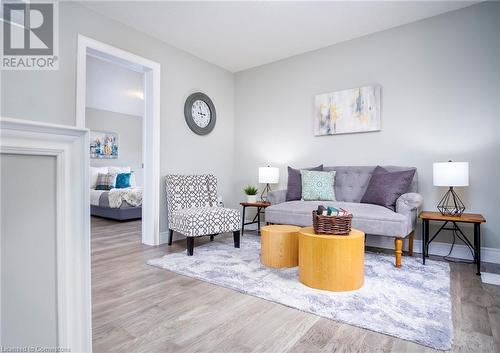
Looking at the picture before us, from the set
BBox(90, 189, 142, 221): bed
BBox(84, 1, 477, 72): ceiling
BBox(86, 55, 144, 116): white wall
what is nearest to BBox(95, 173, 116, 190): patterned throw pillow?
BBox(90, 189, 142, 221): bed

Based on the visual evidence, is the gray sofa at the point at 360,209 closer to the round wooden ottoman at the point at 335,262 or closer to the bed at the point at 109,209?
the round wooden ottoman at the point at 335,262

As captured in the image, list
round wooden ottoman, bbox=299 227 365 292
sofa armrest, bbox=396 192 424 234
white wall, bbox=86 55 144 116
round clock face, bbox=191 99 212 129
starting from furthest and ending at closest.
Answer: white wall, bbox=86 55 144 116 < round clock face, bbox=191 99 212 129 < sofa armrest, bbox=396 192 424 234 < round wooden ottoman, bbox=299 227 365 292

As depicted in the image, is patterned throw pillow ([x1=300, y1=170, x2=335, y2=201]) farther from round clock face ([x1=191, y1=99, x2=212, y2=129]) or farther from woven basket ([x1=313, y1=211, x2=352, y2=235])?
round clock face ([x1=191, y1=99, x2=212, y2=129])

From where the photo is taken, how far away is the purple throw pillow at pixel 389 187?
296 cm

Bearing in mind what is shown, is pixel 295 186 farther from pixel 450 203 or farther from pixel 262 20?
pixel 262 20

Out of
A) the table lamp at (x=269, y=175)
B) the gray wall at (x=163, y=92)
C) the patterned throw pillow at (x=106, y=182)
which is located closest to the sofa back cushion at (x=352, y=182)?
the table lamp at (x=269, y=175)

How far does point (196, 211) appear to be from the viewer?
129 inches

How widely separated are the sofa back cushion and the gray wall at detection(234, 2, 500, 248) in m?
0.19

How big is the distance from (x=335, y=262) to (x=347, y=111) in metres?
2.27

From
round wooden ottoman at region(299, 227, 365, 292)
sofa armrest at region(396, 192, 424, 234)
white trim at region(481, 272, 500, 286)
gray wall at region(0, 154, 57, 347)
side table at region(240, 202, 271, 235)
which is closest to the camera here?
gray wall at region(0, 154, 57, 347)

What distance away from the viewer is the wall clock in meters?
4.04

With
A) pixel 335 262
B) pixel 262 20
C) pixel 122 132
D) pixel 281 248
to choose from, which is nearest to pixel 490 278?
pixel 335 262

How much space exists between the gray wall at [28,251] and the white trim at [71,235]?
16 mm

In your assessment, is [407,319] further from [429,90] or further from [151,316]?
[429,90]
